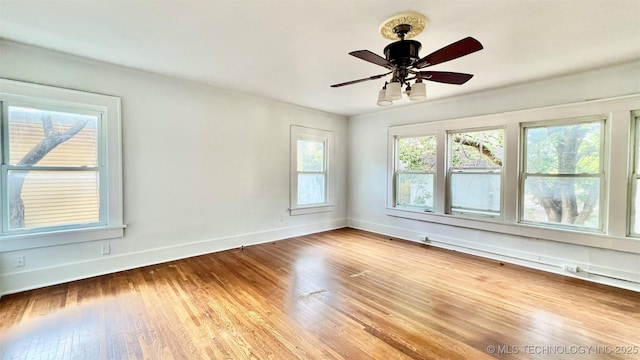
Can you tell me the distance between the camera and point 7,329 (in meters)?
2.09

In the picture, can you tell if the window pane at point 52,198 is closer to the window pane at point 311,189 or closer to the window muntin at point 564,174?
the window pane at point 311,189

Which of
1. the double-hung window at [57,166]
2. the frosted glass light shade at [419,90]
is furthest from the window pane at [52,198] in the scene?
the frosted glass light shade at [419,90]

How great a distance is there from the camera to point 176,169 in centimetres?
370

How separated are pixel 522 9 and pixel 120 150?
4.19 m

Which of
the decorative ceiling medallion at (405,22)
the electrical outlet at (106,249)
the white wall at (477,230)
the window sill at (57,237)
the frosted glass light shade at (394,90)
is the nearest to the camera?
the decorative ceiling medallion at (405,22)

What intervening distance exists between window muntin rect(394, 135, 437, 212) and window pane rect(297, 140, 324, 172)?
1.53m

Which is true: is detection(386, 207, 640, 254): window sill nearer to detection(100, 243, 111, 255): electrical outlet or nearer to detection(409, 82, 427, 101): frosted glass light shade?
detection(409, 82, 427, 101): frosted glass light shade

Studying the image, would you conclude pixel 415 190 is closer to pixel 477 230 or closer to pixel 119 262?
pixel 477 230

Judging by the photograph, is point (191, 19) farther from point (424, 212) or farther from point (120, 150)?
point (424, 212)

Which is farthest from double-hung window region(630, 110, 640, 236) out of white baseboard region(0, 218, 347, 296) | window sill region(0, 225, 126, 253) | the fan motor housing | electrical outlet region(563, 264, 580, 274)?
window sill region(0, 225, 126, 253)

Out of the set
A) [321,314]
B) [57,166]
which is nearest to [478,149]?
[321,314]

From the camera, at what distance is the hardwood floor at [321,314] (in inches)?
74.6

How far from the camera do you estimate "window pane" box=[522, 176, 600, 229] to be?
3248 millimetres

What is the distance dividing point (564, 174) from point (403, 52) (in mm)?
2837
